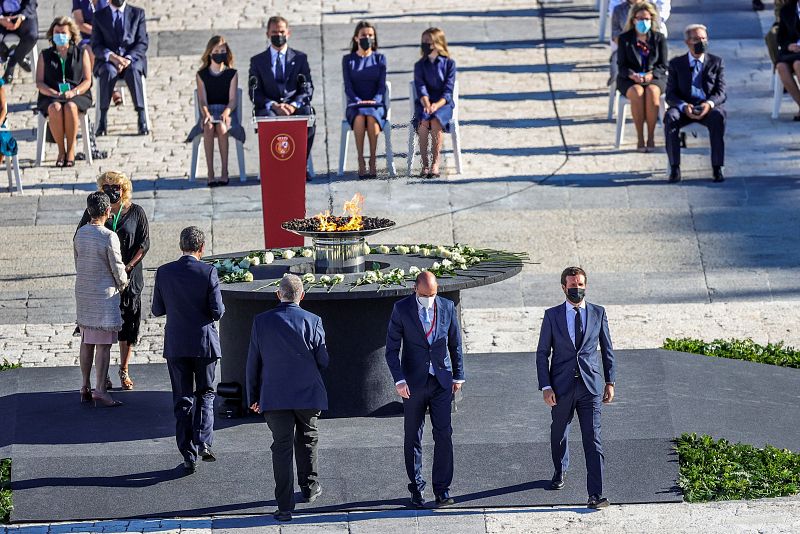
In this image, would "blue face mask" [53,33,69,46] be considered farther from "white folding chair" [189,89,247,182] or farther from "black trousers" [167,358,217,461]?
"black trousers" [167,358,217,461]

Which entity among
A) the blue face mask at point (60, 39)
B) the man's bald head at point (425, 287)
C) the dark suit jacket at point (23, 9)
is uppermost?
the dark suit jacket at point (23, 9)

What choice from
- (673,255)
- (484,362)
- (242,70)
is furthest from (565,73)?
(484,362)

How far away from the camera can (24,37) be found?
2214 centimetres

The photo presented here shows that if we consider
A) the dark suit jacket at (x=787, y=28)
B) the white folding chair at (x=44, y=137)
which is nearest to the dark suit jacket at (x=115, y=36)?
the white folding chair at (x=44, y=137)

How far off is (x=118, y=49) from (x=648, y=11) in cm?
628

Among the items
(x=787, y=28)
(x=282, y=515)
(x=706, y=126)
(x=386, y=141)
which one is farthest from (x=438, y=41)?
(x=282, y=515)

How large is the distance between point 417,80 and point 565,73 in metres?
4.51

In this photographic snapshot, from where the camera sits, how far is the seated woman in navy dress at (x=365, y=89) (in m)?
19.0

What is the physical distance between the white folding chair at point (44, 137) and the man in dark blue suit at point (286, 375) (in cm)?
987

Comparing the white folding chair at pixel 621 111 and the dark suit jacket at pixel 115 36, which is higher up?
the dark suit jacket at pixel 115 36

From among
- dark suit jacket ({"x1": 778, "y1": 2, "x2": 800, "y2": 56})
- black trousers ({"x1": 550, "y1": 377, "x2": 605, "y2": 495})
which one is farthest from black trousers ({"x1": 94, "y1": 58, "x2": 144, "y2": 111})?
black trousers ({"x1": 550, "y1": 377, "x2": 605, "y2": 495})

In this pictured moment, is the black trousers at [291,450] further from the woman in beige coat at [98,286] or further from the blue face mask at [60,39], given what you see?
the blue face mask at [60,39]

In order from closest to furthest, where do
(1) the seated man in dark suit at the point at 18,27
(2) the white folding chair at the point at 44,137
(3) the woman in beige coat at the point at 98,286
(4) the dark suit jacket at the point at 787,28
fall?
1. (3) the woman in beige coat at the point at 98,286
2. (2) the white folding chair at the point at 44,137
3. (4) the dark suit jacket at the point at 787,28
4. (1) the seated man in dark suit at the point at 18,27

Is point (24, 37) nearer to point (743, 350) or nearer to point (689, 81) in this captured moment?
point (689, 81)
